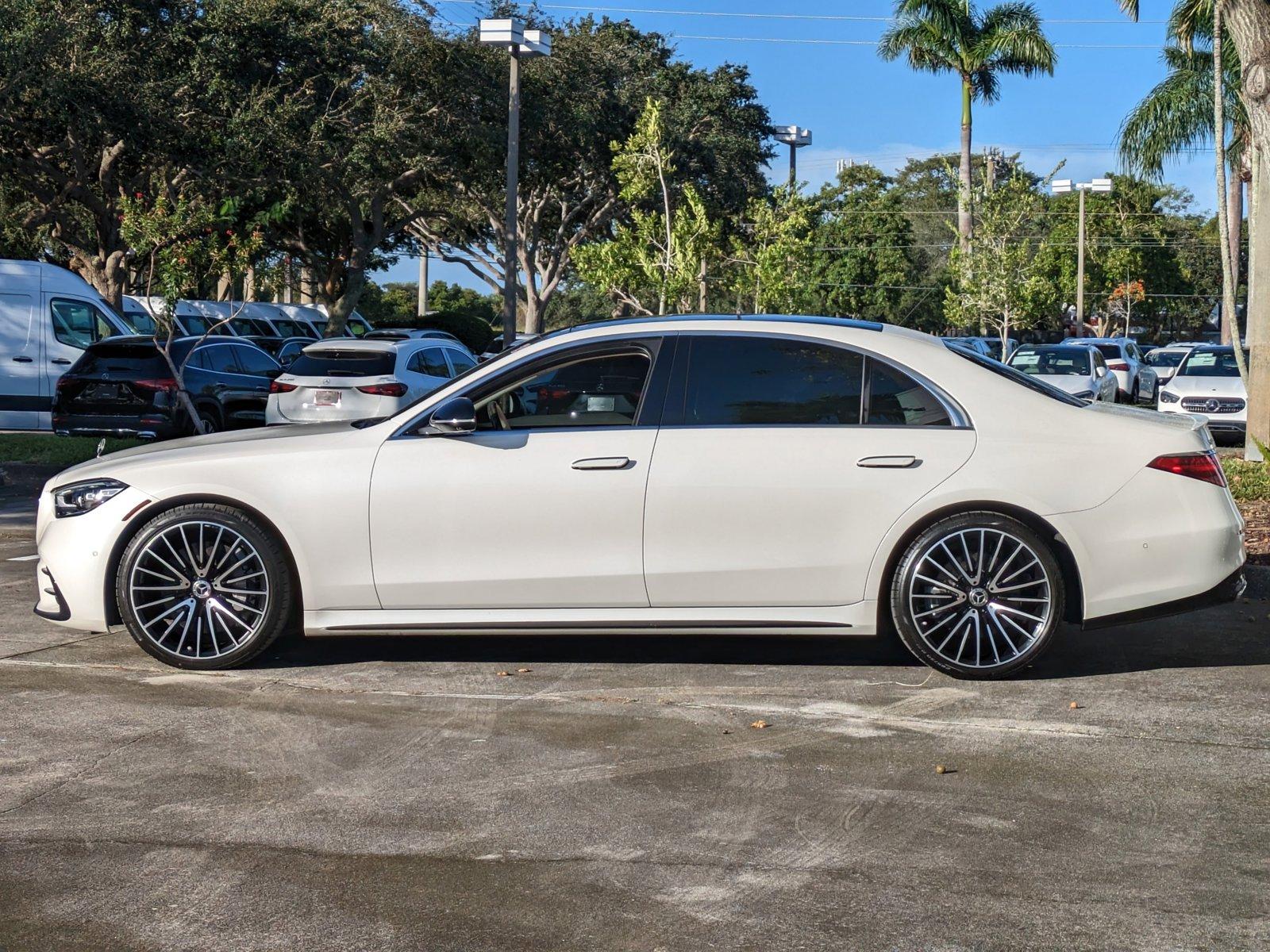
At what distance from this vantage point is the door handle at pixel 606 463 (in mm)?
6543

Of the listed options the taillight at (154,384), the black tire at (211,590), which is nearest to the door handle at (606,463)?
the black tire at (211,590)

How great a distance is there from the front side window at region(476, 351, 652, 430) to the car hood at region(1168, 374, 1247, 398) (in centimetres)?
1814

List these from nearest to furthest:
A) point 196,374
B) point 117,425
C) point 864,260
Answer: point 117,425 → point 196,374 → point 864,260

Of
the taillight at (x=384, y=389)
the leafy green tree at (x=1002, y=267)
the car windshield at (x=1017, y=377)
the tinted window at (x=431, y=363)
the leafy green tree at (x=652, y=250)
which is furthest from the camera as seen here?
the leafy green tree at (x=1002, y=267)

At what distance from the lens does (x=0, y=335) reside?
21.0m

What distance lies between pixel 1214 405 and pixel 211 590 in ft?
62.9

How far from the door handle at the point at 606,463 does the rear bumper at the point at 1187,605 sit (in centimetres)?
217

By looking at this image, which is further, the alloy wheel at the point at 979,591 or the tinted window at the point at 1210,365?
the tinted window at the point at 1210,365

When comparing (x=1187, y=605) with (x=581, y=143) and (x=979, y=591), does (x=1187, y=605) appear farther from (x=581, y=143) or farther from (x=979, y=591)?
(x=581, y=143)

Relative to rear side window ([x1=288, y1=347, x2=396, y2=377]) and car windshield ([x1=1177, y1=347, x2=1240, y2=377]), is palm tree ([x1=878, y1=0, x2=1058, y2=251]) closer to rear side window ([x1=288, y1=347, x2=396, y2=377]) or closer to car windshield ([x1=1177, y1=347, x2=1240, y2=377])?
car windshield ([x1=1177, y1=347, x2=1240, y2=377])

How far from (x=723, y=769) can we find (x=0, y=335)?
18.5 meters

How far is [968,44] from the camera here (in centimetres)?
4478

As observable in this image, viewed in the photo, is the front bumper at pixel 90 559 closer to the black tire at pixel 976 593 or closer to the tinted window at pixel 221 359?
the black tire at pixel 976 593

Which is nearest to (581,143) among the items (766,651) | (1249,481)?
(1249,481)
